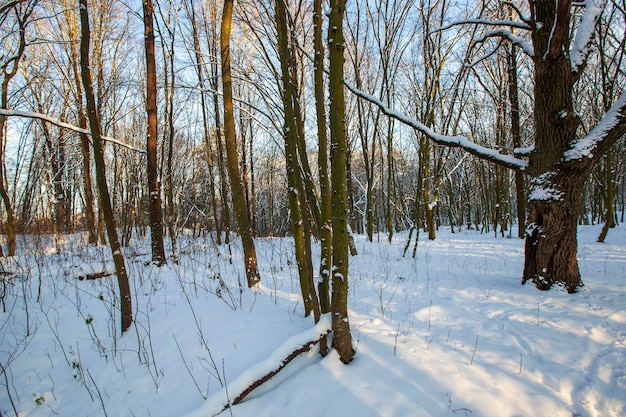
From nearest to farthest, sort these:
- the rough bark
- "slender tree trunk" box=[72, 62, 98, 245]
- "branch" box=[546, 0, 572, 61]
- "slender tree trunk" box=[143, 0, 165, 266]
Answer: the rough bark < "branch" box=[546, 0, 572, 61] < "slender tree trunk" box=[143, 0, 165, 266] < "slender tree trunk" box=[72, 62, 98, 245]

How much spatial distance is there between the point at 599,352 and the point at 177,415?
3311 mm

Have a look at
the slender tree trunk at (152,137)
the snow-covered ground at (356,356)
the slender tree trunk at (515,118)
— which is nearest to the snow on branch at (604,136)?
the snow-covered ground at (356,356)

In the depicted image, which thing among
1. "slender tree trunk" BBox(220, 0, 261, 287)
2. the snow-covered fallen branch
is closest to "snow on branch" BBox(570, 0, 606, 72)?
the snow-covered fallen branch

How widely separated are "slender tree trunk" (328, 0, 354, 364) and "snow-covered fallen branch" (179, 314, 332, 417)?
19 cm

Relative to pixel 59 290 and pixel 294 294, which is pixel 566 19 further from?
pixel 59 290

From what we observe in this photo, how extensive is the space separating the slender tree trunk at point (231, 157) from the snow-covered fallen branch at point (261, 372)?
100 inches

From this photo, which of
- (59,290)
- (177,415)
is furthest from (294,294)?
(59,290)

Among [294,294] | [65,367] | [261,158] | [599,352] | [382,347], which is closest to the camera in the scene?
[599,352]

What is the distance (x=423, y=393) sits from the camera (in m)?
1.98

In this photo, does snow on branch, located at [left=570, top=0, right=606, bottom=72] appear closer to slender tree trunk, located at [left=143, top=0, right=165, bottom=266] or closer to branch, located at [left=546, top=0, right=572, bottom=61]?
branch, located at [left=546, top=0, right=572, bottom=61]

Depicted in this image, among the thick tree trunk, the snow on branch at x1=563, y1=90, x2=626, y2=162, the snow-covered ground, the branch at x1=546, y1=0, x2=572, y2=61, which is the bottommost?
the snow-covered ground

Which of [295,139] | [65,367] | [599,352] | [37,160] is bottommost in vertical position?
[65,367]

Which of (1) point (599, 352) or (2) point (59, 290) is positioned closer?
(1) point (599, 352)

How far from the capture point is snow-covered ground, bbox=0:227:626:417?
6.40 feet
